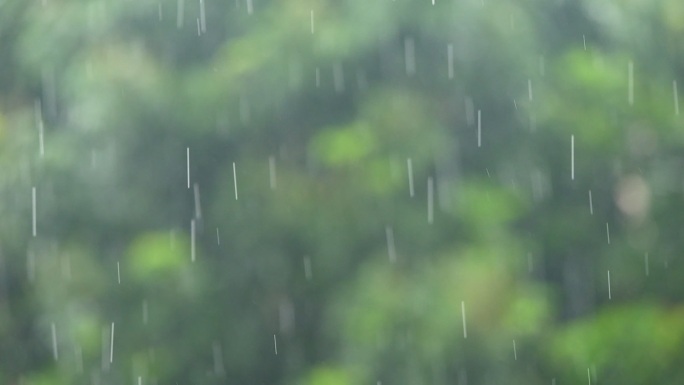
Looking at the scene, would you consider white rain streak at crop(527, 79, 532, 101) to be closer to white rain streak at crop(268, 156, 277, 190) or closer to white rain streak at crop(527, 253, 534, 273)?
white rain streak at crop(527, 253, 534, 273)

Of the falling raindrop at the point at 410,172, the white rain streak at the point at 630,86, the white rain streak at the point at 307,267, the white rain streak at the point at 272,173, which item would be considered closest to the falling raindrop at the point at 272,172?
the white rain streak at the point at 272,173

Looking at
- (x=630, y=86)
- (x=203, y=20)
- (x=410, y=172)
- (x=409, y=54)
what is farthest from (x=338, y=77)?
(x=630, y=86)

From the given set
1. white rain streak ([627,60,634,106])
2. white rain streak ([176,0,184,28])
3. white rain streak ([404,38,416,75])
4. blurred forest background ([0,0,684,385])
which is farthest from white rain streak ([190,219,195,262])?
white rain streak ([627,60,634,106])

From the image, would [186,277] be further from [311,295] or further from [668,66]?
[668,66]

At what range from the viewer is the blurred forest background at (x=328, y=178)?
85.0 inches

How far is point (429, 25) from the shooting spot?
2.21 meters

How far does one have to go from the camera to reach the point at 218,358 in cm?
234

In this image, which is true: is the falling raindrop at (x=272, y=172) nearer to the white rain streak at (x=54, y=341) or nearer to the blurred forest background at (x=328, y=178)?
the blurred forest background at (x=328, y=178)

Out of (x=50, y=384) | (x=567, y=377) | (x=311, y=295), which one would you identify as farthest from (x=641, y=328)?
(x=50, y=384)

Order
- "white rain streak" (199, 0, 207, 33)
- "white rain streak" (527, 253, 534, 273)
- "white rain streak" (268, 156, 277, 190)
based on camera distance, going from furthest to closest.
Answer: "white rain streak" (199, 0, 207, 33)
"white rain streak" (268, 156, 277, 190)
"white rain streak" (527, 253, 534, 273)

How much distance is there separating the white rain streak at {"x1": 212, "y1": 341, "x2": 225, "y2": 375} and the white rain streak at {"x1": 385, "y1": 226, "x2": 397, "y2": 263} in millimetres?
486

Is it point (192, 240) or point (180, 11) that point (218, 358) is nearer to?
point (192, 240)

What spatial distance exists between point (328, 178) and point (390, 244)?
0.67 ft

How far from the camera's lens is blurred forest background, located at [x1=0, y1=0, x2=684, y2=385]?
2158 millimetres
